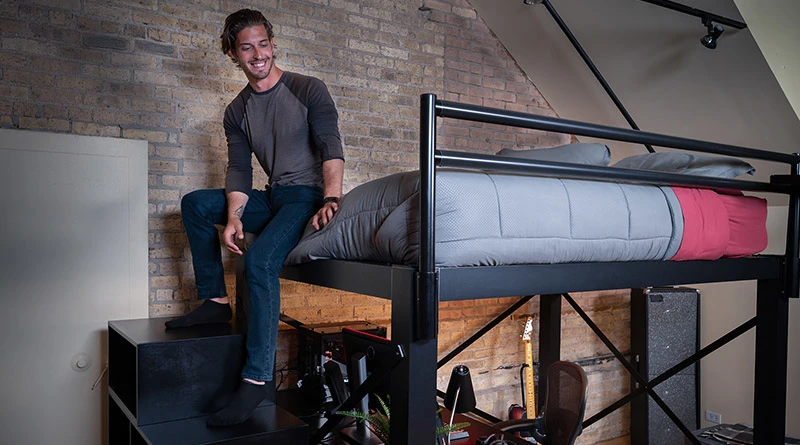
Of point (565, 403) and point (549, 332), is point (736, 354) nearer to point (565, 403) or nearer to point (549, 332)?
point (549, 332)

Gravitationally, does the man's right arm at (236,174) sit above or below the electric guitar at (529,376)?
above

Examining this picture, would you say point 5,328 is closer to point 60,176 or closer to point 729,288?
point 60,176

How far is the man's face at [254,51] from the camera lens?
227 cm

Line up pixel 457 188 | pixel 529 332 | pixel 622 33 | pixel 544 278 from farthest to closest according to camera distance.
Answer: pixel 529 332 < pixel 622 33 < pixel 544 278 < pixel 457 188

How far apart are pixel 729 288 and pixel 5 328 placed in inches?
163

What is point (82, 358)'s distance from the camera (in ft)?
9.49

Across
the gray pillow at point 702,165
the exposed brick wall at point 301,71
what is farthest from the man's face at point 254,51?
the gray pillow at point 702,165

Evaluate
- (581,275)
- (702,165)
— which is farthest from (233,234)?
(702,165)

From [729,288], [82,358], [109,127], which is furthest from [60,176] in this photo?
[729,288]

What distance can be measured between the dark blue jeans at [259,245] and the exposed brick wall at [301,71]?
0.70 m

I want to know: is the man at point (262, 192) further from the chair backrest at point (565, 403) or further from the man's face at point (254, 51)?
the chair backrest at point (565, 403)

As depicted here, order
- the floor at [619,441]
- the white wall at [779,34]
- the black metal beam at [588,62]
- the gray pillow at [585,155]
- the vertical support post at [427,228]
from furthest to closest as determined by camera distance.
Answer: the floor at [619,441], the black metal beam at [588,62], the white wall at [779,34], the gray pillow at [585,155], the vertical support post at [427,228]

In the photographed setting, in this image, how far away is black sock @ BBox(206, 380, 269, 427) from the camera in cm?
204

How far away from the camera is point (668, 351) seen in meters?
4.19
